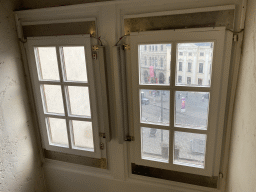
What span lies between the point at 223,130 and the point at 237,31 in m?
0.80

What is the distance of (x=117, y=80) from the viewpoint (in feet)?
5.77

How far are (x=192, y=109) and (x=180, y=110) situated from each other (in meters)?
0.10

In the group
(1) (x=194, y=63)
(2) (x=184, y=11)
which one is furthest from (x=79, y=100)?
(2) (x=184, y=11)

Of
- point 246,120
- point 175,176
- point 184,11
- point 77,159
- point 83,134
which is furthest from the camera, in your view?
point 77,159

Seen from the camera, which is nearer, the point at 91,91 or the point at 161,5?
the point at 161,5

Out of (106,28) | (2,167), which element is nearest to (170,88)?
(106,28)

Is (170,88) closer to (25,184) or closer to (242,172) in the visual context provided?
(242,172)

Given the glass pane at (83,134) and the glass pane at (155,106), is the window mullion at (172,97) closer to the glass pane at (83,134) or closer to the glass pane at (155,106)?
the glass pane at (155,106)

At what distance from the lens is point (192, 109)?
170 cm

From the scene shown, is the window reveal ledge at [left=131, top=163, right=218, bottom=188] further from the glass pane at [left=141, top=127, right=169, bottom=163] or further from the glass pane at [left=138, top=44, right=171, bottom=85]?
the glass pane at [left=138, top=44, right=171, bottom=85]

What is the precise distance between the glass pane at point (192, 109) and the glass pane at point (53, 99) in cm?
122

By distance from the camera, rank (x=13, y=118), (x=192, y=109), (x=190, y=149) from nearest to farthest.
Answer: (x=192, y=109)
(x=190, y=149)
(x=13, y=118)

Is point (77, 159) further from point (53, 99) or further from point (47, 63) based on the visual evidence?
point (47, 63)

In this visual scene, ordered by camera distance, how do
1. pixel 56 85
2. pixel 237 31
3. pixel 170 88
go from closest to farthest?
pixel 237 31 < pixel 170 88 < pixel 56 85
